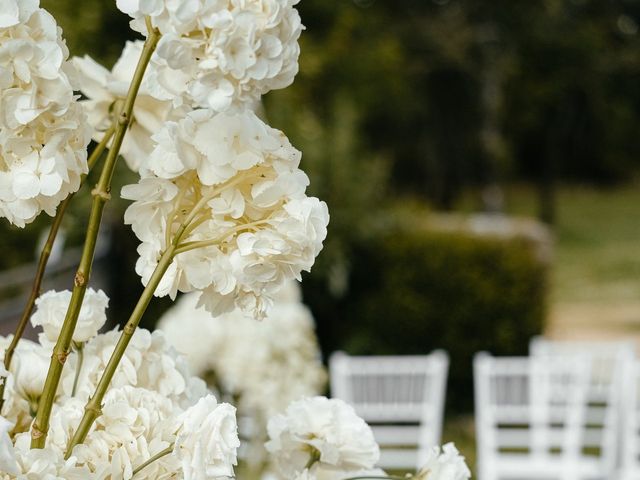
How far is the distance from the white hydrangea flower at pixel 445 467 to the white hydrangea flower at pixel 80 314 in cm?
26

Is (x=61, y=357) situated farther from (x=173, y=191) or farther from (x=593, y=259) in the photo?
(x=593, y=259)

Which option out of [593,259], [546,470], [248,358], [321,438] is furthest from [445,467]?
[593,259]

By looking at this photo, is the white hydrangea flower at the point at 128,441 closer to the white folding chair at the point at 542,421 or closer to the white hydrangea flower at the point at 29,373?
the white hydrangea flower at the point at 29,373

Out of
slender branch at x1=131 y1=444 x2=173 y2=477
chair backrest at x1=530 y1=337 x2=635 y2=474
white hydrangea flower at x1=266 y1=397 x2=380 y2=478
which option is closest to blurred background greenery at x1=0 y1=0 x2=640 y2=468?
chair backrest at x1=530 y1=337 x2=635 y2=474

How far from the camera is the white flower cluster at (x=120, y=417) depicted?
641 millimetres

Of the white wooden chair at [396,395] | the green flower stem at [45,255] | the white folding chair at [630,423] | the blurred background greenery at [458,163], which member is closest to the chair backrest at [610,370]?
the white folding chair at [630,423]

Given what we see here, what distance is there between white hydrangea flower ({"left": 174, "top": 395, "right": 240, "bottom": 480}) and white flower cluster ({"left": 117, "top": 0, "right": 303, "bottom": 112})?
0.18 metres

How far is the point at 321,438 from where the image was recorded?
32.1 inches

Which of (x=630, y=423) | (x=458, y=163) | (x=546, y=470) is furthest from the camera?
(x=458, y=163)

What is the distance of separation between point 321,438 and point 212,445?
19 cm

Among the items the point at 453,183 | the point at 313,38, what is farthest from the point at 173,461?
the point at 453,183

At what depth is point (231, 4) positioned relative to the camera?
641 millimetres

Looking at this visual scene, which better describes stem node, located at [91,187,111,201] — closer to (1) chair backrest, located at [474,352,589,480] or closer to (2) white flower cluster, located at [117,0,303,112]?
(2) white flower cluster, located at [117,0,303,112]

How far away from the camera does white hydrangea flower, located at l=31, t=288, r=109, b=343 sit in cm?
81
